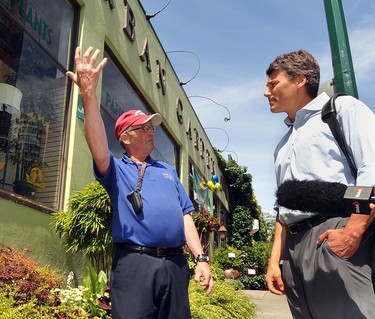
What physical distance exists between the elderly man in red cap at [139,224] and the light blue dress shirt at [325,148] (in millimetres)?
708

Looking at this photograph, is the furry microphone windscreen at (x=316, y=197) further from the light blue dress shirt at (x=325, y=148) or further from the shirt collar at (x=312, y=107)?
the shirt collar at (x=312, y=107)

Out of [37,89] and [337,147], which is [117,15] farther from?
[337,147]

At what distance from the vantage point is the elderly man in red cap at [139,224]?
7.45 feet

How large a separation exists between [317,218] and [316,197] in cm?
13

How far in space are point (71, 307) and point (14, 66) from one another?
2995mm

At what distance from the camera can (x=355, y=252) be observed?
1714mm

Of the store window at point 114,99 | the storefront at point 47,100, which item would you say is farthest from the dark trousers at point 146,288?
the store window at point 114,99

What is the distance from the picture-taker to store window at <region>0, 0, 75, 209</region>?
→ 4777 mm

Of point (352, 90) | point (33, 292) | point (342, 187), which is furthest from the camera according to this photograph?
point (33, 292)

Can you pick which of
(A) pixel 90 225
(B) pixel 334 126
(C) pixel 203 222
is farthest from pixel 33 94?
(C) pixel 203 222

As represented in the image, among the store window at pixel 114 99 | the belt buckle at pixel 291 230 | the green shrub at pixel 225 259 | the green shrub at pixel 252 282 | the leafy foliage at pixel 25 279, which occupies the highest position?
the store window at pixel 114 99

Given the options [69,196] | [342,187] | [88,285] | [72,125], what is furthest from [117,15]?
[342,187]

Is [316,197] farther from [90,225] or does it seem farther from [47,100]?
[47,100]

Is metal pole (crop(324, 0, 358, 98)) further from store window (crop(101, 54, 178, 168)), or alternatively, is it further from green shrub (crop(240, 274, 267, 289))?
green shrub (crop(240, 274, 267, 289))
